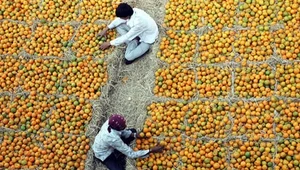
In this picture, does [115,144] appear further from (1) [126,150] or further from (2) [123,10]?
(2) [123,10]

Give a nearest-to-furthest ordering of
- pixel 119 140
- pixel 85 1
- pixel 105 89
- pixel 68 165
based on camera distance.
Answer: pixel 119 140 → pixel 68 165 → pixel 105 89 → pixel 85 1

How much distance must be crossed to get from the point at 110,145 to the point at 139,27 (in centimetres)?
216

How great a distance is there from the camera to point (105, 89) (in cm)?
799

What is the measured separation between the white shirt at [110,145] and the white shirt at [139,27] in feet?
5.68

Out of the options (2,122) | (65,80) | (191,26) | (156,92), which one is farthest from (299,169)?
(2,122)

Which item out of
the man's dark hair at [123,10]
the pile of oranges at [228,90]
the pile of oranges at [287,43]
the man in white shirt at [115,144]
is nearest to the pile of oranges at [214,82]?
the pile of oranges at [228,90]

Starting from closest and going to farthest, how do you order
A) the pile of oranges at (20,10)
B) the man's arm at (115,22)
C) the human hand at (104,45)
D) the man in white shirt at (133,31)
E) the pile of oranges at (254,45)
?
the man in white shirt at (133,31)
the pile of oranges at (254,45)
the man's arm at (115,22)
the human hand at (104,45)
the pile of oranges at (20,10)

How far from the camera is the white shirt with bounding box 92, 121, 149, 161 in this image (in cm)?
675

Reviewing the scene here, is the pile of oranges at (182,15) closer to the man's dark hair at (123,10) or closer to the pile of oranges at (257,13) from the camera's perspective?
the pile of oranges at (257,13)

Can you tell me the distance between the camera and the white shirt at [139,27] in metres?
7.83

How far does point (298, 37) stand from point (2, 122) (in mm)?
5185

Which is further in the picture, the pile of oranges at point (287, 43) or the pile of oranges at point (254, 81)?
the pile of oranges at point (287, 43)

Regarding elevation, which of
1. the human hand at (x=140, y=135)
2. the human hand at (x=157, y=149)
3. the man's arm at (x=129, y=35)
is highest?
the man's arm at (x=129, y=35)

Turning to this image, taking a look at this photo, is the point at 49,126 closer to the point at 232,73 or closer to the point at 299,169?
the point at 232,73
